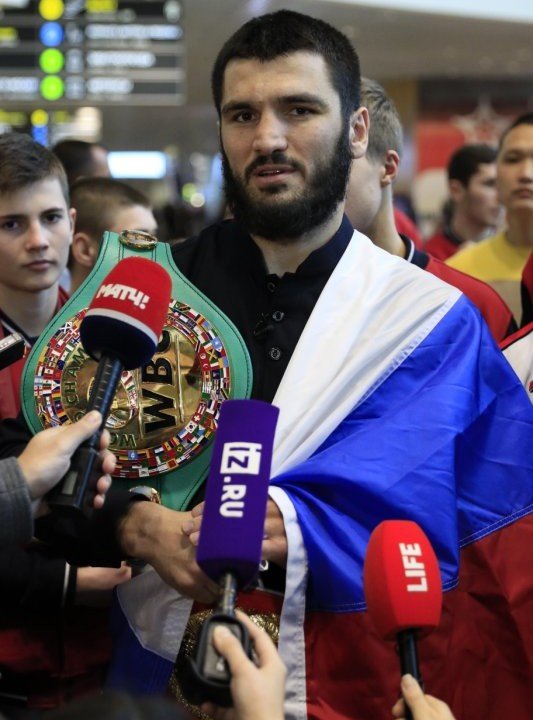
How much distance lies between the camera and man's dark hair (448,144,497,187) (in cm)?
582

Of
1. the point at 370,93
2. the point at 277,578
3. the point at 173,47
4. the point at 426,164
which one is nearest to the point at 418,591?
the point at 277,578

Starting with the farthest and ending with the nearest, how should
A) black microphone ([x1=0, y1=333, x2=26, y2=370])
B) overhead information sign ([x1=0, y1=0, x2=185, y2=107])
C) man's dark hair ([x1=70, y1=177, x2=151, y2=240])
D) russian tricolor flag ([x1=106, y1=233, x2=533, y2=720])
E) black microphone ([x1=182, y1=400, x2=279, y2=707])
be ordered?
1. overhead information sign ([x1=0, y1=0, x2=185, y2=107])
2. man's dark hair ([x1=70, y1=177, x2=151, y2=240])
3. russian tricolor flag ([x1=106, y1=233, x2=533, y2=720])
4. black microphone ([x1=0, y1=333, x2=26, y2=370])
5. black microphone ([x1=182, y1=400, x2=279, y2=707])

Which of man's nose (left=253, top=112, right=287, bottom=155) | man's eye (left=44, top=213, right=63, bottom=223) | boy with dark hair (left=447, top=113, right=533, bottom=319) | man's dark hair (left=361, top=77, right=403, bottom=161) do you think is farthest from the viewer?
boy with dark hair (left=447, top=113, right=533, bottom=319)

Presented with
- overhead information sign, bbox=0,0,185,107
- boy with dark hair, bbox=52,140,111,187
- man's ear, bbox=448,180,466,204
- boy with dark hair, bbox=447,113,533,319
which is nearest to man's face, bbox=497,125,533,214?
boy with dark hair, bbox=447,113,533,319

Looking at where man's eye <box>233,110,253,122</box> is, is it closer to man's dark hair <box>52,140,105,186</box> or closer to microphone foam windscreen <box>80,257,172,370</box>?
microphone foam windscreen <box>80,257,172,370</box>

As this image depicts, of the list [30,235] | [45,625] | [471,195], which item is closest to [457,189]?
[471,195]

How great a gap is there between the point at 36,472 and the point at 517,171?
2.91 metres

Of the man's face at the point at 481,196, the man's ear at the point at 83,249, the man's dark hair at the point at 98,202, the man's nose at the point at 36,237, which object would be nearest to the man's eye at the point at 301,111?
the man's nose at the point at 36,237

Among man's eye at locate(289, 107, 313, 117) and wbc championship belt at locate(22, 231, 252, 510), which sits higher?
man's eye at locate(289, 107, 313, 117)

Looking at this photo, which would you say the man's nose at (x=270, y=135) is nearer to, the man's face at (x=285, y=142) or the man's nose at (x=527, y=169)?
the man's face at (x=285, y=142)

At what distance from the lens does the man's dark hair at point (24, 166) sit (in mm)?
2994

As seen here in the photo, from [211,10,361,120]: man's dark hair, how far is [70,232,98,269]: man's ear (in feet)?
3.82

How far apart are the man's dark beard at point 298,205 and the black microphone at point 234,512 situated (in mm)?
633

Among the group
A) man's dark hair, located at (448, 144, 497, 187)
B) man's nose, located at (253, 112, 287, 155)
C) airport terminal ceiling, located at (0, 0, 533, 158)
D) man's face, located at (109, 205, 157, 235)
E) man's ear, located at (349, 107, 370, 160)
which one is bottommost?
man's nose, located at (253, 112, 287, 155)
